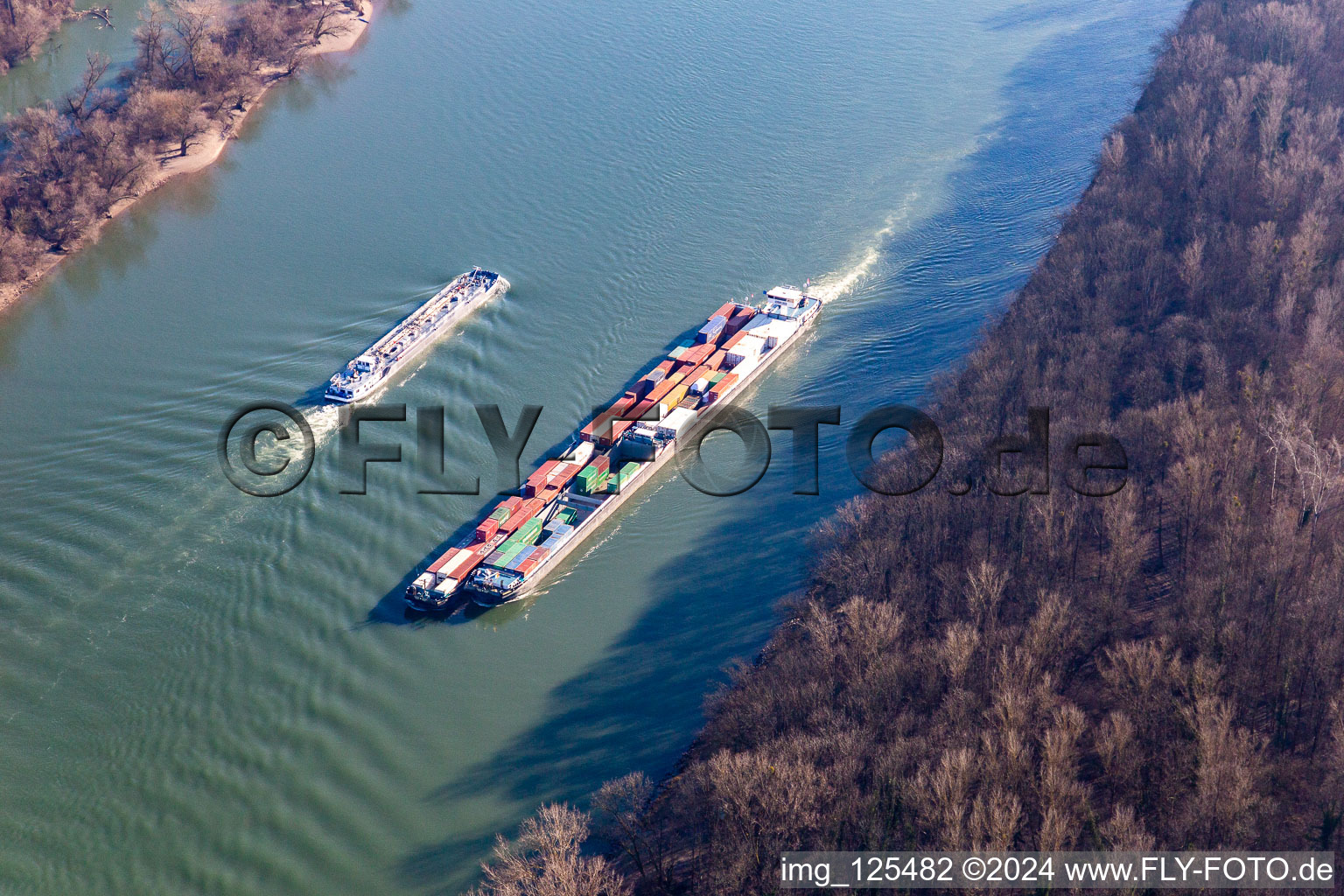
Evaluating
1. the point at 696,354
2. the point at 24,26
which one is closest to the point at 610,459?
the point at 696,354

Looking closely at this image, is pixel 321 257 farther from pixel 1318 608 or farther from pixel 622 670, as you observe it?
pixel 1318 608

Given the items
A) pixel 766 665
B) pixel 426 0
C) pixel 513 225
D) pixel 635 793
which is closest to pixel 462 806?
pixel 635 793

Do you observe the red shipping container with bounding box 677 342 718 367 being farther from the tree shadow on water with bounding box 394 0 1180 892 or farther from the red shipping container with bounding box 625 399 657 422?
the red shipping container with bounding box 625 399 657 422

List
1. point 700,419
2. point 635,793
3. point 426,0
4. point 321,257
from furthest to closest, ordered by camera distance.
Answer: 1. point 426,0
2. point 321,257
3. point 700,419
4. point 635,793

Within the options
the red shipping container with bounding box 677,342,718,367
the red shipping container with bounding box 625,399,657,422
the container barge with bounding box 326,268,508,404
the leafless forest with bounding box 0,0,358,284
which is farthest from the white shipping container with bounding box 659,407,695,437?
the leafless forest with bounding box 0,0,358,284

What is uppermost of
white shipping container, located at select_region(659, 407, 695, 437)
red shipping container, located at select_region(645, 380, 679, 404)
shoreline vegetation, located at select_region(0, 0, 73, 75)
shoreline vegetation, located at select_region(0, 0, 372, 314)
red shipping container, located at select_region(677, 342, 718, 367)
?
shoreline vegetation, located at select_region(0, 0, 73, 75)

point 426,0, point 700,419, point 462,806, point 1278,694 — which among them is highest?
point 426,0
